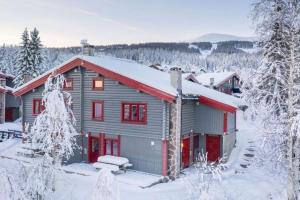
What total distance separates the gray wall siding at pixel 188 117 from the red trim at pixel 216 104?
2.77 ft

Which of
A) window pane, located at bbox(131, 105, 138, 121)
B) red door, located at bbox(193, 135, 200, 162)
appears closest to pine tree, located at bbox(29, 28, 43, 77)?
window pane, located at bbox(131, 105, 138, 121)

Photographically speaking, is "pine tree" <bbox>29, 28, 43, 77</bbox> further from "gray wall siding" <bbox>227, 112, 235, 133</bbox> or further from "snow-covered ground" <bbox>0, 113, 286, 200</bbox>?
"gray wall siding" <bbox>227, 112, 235, 133</bbox>

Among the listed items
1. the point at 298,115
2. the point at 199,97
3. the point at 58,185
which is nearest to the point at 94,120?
the point at 58,185

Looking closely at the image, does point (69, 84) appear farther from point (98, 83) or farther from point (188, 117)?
point (188, 117)

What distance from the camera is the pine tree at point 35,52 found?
56.1 m

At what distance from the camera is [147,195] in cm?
Result: 1825

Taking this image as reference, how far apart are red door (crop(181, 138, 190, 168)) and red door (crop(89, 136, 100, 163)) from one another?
6543 millimetres

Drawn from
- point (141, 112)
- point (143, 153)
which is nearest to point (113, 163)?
point (143, 153)

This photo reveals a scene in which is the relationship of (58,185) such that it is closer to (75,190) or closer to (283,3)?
(75,190)

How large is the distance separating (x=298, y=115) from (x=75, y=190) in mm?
12574

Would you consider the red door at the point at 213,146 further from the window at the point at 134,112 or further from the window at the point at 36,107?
the window at the point at 36,107

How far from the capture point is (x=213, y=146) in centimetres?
2605

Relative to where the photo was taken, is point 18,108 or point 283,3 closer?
point 283,3

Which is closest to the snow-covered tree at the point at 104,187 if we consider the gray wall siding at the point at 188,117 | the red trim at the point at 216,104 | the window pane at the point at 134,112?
the window pane at the point at 134,112
